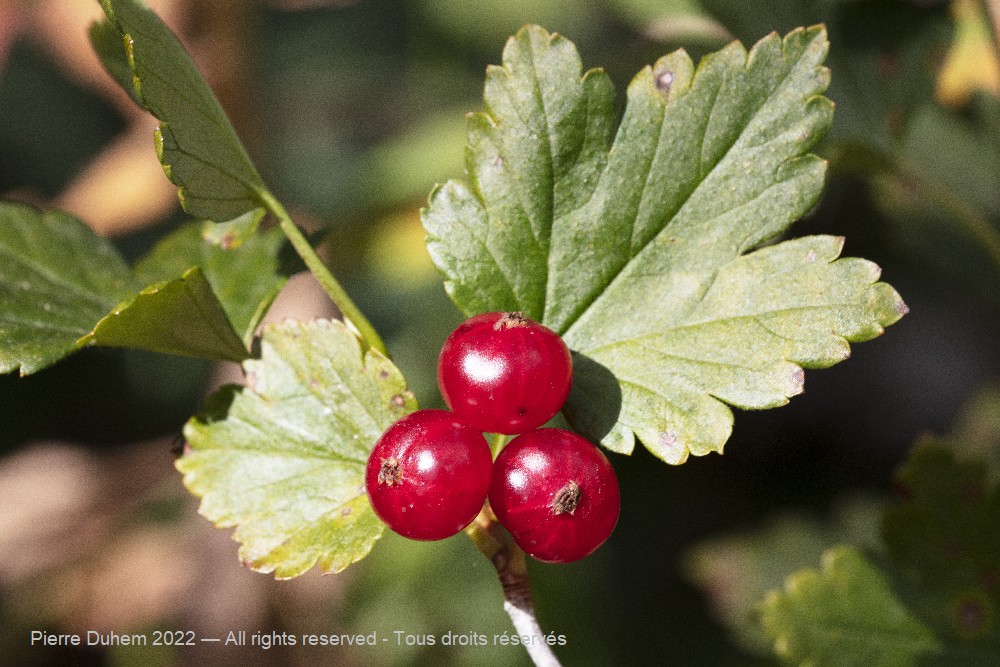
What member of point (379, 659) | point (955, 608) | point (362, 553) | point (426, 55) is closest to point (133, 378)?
point (379, 659)

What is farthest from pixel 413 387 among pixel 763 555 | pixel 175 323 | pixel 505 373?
pixel 505 373

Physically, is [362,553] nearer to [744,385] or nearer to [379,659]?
[744,385]

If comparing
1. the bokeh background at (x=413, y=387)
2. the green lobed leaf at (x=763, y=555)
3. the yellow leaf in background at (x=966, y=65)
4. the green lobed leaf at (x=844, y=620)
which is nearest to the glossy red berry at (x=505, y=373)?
the green lobed leaf at (x=844, y=620)

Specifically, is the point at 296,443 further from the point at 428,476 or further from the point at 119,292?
the point at 119,292

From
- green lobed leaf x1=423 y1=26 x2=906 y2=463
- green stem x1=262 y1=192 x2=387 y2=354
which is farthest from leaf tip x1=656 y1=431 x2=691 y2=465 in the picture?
green stem x1=262 y1=192 x2=387 y2=354

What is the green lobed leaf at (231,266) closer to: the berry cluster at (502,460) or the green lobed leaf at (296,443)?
the green lobed leaf at (296,443)

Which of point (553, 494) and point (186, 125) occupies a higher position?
point (186, 125)
